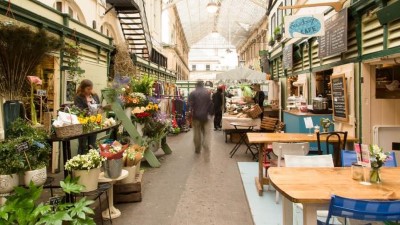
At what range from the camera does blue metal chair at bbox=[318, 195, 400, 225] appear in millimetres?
2070

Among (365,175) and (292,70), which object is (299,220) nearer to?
(365,175)

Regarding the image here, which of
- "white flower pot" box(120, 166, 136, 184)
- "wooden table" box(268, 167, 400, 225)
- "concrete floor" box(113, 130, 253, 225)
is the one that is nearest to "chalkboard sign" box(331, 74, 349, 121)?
"concrete floor" box(113, 130, 253, 225)

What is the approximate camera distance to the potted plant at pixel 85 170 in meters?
3.47

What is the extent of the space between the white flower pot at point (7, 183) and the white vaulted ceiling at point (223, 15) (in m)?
18.2

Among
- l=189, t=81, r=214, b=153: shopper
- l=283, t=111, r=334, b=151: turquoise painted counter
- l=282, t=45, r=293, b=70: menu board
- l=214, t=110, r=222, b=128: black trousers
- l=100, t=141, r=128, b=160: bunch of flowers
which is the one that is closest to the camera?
l=100, t=141, r=128, b=160: bunch of flowers

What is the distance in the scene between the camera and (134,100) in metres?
6.48

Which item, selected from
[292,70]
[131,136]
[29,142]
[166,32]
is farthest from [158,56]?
[29,142]

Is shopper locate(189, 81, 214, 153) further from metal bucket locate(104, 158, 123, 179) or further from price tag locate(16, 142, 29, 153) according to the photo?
price tag locate(16, 142, 29, 153)

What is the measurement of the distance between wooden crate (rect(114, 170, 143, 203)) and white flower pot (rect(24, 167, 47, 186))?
144cm

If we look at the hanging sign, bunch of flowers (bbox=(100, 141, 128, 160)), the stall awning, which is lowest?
bunch of flowers (bbox=(100, 141, 128, 160))

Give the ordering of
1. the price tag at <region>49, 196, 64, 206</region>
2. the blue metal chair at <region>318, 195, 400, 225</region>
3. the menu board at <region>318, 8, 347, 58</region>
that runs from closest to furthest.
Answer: the blue metal chair at <region>318, 195, 400, 225</region> → the price tag at <region>49, 196, 64, 206</region> → the menu board at <region>318, 8, 347, 58</region>

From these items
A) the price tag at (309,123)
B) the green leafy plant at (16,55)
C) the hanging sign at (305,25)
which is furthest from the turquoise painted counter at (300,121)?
the green leafy plant at (16,55)

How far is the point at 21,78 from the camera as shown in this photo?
12.7ft

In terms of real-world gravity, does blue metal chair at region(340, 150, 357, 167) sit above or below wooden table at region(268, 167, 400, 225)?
above
